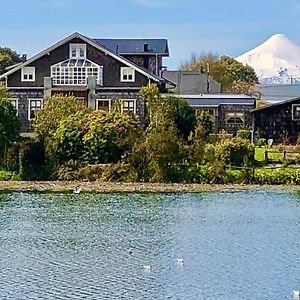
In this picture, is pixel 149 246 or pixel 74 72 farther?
pixel 74 72

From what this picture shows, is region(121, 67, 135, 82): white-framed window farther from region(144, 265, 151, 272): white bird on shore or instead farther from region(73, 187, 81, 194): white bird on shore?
region(144, 265, 151, 272): white bird on shore

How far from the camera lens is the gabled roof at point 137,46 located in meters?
56.9

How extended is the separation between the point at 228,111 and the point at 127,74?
550cm

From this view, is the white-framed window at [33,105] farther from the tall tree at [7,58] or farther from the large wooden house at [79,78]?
the tall tree at [7,58]

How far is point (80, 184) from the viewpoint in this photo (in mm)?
35219

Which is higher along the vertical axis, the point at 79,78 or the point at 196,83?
the point at 196,83

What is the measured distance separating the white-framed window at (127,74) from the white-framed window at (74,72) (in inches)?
44.1

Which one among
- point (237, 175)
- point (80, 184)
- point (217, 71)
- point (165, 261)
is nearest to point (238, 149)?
point (237, 175)

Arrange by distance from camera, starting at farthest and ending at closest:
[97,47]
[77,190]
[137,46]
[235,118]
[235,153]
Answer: [137,46]
[235,118]
[97,47]
[235,153]
[77,190]

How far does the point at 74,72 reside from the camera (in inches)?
1880

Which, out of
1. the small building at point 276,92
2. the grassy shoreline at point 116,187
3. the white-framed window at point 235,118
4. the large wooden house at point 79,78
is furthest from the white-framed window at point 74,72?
the small building at point 276,92

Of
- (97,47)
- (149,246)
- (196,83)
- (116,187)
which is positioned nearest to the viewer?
(149,246)

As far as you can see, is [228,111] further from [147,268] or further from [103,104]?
[147,268]

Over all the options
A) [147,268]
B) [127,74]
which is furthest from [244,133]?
[147,268]
